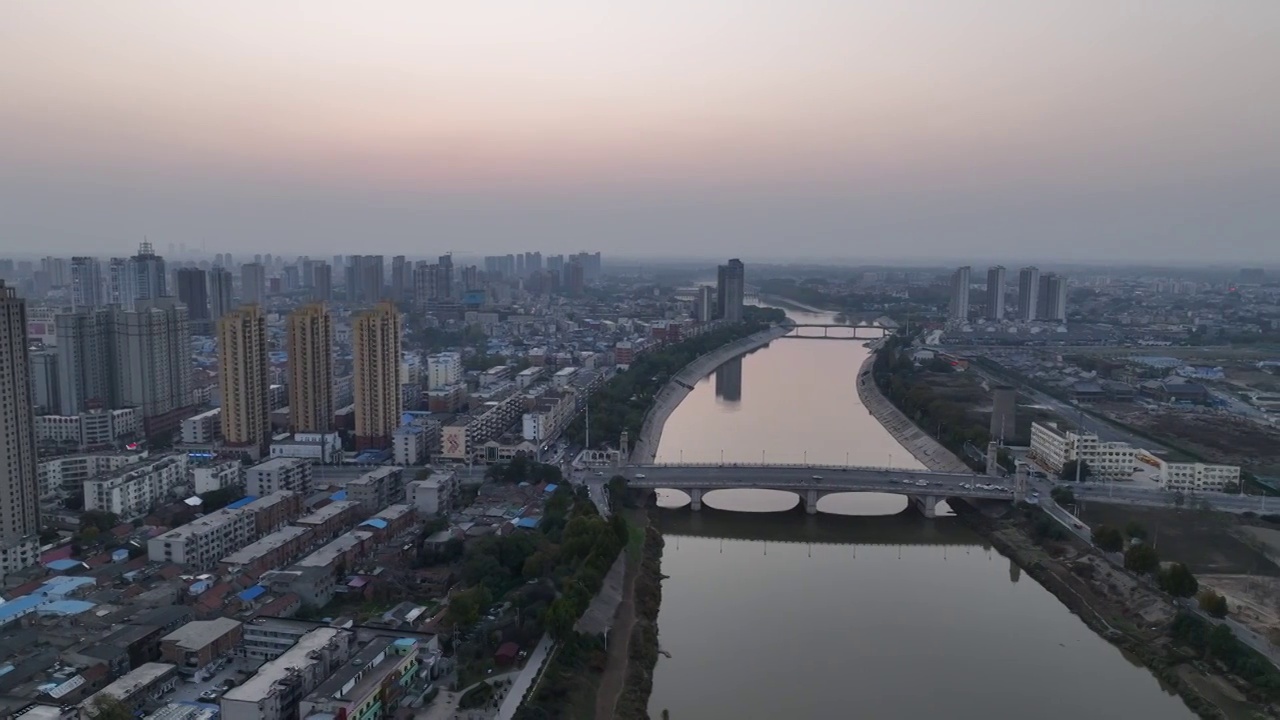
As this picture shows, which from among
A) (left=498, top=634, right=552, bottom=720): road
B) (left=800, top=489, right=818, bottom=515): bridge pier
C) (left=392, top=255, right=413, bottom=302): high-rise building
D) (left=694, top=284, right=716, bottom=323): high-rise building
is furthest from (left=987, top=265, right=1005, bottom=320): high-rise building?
(left=498, top=634, right=552, bottom=720): road

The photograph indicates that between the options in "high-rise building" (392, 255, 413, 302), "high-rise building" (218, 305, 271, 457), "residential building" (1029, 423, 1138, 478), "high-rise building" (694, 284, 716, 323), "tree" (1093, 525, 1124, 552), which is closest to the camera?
"tree" (1093, 525, 1124, 552)

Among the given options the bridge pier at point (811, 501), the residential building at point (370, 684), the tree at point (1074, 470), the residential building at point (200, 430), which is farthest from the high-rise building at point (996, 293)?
the residential building at point (370, 684)

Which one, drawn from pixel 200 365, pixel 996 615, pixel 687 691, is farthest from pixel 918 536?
pixel 200 365

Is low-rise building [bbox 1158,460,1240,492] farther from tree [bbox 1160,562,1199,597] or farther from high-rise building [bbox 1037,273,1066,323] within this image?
high-rise building [bbox 1037,273,1066,323]

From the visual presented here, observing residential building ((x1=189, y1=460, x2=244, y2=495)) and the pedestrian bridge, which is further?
the pedestrian bridge

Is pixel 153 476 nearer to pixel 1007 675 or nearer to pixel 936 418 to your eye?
pixel 1007 675

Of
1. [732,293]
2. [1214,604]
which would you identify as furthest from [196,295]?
[1214,604]
